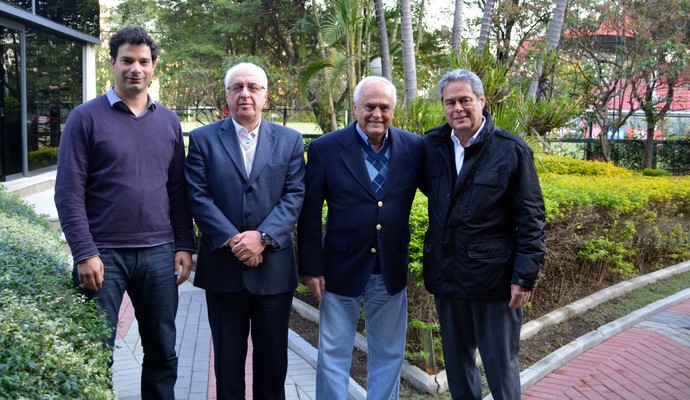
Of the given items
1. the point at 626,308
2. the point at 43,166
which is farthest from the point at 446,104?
the point at 43,166

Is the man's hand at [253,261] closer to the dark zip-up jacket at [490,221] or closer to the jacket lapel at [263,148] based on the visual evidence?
the jacket lapel at [263,148]

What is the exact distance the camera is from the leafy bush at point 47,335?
93.5 inches

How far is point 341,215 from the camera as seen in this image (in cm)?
373

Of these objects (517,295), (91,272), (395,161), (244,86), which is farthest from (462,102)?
(91,272)

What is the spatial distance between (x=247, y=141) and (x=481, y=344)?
1689mm

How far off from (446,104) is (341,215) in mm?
826

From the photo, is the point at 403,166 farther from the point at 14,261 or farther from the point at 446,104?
the point at 14,261

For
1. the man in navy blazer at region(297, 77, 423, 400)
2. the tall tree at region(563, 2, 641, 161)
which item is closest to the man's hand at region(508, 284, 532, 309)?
the man in navy blazer at region(297, 77, 423, 400)

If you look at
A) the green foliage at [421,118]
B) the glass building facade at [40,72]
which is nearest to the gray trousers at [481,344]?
the green foliage at [421,118]

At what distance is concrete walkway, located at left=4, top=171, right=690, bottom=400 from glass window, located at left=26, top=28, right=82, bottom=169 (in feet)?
Result: 32.4

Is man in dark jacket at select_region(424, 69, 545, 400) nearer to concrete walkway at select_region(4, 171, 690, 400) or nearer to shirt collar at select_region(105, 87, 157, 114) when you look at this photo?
concrete walkway at select_region(4, 171, 690, 400)

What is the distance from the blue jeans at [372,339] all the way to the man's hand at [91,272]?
3.98ft

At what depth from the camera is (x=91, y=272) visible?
3.28 metres

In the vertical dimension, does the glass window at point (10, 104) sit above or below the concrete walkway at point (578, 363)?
above
